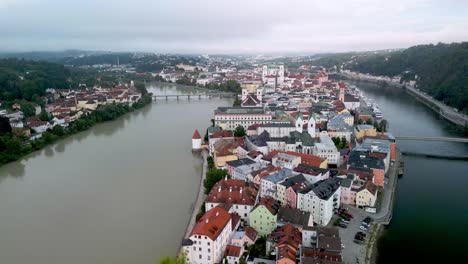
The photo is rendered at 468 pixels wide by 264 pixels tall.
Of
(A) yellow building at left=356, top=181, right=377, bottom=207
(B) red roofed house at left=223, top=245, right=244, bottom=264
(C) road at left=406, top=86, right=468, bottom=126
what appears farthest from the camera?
(C) road at left=406, top=86, right=468, bottom=126

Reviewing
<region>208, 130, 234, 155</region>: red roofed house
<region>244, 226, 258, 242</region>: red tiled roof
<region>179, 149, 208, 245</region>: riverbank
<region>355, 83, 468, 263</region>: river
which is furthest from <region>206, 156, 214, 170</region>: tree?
<region>355, 83, 468, 263</region>: river

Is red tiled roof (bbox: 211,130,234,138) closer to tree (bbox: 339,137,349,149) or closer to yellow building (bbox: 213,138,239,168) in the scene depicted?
yellow building (bbox: 213,138,239,168)

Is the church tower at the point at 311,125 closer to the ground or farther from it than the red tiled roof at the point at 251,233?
farther from it

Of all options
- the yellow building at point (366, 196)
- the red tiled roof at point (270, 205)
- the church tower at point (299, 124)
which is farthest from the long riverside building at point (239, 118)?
the red tiled roof at point (270, 205)

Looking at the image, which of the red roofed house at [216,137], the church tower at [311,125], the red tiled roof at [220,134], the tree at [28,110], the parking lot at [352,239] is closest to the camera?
the parking lot at [352,239]

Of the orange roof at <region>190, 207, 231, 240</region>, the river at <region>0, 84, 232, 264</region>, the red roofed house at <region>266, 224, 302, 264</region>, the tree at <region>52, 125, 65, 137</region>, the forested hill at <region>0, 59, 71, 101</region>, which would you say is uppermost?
the forested hill at <region>0, 59, 71, 101</region>

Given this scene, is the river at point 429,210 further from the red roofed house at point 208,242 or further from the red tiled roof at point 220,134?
the red tiled roof at point 220,134

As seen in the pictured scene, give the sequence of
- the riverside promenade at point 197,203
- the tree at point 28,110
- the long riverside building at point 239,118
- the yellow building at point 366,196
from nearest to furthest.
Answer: the riverside promenade at point 197,203 → the yellow building at point 366,196 → the long riverside building at point 239,118 → the tree at point 28,110

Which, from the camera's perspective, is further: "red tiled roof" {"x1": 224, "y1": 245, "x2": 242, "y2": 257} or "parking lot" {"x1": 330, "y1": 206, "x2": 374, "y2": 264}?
"parking lot" {"x1": 330, "y1": 206, "x2": 374, "y2": 264}
